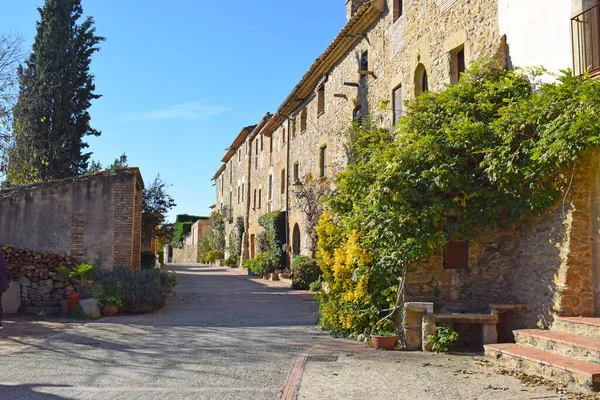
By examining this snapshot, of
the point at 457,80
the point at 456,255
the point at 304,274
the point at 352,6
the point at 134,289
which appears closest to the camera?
the point at 456,255

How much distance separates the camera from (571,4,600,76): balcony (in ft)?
24.2

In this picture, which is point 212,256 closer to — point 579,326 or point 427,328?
point 427,328

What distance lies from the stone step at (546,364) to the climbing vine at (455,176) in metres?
1.68

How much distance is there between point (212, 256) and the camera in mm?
40156

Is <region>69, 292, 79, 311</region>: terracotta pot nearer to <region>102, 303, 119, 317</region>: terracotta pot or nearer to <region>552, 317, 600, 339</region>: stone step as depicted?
<region>102, 303, 119, 317</region>: terracotta pot

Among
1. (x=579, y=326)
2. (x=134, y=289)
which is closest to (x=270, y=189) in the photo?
(x=134, y=289)

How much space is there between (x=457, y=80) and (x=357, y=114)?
538 cm

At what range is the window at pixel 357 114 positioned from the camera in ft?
49.7

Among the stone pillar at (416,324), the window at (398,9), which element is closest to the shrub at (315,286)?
the window at (398,9)

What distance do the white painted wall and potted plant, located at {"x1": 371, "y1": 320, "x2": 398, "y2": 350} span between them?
4403 millimetres

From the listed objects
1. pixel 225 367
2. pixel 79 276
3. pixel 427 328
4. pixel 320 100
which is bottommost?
pixel 225 367

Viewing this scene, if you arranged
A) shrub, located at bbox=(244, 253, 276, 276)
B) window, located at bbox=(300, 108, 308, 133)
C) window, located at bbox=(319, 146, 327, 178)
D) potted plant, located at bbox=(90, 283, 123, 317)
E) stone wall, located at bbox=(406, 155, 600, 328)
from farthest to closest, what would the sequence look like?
shrub, located at bbox=(244, 253, 276, 276), window, located at bbox=(300, 108, 308, 133), window, located at bbox=(319, 146, 327, 178), potted plant, located at bbox=(90, 283, 123, 317), stone wall, located at bbox=(406, 155, 600, 328)

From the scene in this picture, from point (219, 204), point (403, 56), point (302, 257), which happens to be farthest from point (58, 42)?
point (219, 204)

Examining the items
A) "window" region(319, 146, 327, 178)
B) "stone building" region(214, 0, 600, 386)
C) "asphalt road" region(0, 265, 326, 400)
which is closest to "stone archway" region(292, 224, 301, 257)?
"window" region(319, 146, 327, 178)
